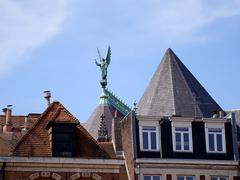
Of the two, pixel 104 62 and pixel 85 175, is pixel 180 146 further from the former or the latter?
pixel 104 62

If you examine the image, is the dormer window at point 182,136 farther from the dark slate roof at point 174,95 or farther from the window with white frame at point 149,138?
the dark slate roof at point 174,95

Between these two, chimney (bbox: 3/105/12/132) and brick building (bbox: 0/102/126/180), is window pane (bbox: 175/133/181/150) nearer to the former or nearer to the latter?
brick building (bbox: 0/102/126/180)

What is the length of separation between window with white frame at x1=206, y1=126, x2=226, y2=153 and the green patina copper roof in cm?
1873

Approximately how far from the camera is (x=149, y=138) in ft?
175

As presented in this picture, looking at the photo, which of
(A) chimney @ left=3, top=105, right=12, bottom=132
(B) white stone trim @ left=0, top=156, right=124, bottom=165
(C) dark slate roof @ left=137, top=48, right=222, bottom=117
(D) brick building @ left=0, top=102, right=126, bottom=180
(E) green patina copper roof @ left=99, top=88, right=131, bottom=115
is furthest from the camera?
(E) green patina copper roof @ left=99, top=88, right=131, bottom=115

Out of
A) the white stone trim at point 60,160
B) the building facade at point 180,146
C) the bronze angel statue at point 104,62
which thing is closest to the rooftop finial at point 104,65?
the bronze angel statue at point 104,62

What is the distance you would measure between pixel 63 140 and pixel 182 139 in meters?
7.97

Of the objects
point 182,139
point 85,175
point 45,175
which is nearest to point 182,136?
point 182,139

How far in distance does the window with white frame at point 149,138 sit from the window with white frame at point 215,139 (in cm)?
335

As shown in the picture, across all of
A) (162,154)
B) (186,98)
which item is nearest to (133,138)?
(162,154)

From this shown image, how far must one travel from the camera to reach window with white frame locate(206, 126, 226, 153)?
53719 mm

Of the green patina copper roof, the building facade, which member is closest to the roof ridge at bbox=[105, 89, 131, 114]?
the green patina copper roof

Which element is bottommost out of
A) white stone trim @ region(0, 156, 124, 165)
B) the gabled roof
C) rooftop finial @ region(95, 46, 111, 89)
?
white stone trim @ region(0, 156, 124, 165)

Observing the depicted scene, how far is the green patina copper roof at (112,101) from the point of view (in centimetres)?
7231
